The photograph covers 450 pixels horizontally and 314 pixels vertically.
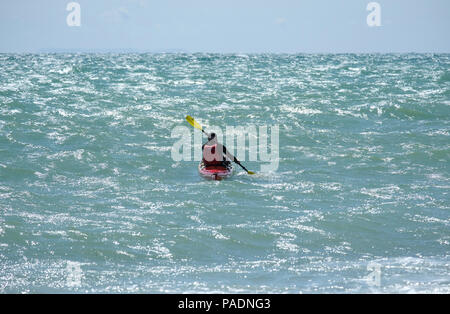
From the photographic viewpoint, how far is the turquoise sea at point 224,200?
8602 millimetres

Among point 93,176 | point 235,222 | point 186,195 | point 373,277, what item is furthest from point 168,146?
point 373,277

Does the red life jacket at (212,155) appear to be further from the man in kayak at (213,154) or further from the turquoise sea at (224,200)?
the turquoise sea at (224,200)

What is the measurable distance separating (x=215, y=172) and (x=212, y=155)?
1.52ft

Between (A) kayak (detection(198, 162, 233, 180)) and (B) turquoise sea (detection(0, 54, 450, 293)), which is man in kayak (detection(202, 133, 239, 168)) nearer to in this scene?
(A) kayak (detection(198, 162, 233, 180))

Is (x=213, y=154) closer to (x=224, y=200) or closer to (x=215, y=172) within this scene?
(x=215, y=172)

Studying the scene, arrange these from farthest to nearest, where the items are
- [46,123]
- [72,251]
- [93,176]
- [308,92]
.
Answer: [308,92] → [46,123] → [93,176] → [72,251]

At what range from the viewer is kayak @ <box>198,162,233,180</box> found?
584 inches

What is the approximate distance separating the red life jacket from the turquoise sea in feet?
1.92

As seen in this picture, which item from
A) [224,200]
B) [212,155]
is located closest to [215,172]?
[212,155]
